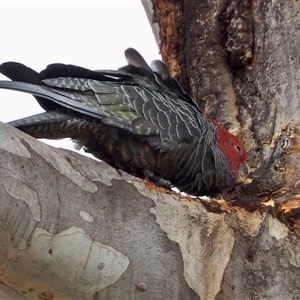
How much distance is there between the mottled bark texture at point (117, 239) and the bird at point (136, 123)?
0.39 meters

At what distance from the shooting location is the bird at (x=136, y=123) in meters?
2.71

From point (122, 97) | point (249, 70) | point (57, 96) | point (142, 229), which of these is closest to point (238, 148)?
point (249, 70)

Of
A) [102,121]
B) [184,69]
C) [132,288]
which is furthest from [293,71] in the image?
[132,288]

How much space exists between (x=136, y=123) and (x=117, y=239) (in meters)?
0.77

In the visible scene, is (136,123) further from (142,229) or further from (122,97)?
(142,229)

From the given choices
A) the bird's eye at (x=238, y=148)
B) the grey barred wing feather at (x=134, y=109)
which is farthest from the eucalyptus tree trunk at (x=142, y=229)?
the grey barred wing feather at (x=134, y=109)

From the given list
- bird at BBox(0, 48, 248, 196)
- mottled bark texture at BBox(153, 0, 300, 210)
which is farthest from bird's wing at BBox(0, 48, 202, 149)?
mottled bark texture at BBox(153, 0, 300, 210)

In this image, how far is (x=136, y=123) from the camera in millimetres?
2781

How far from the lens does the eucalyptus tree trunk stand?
1.97 metres

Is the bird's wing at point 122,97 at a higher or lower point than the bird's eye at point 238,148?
higher

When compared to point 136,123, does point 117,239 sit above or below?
below

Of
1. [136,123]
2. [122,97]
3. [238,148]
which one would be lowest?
[238,148]

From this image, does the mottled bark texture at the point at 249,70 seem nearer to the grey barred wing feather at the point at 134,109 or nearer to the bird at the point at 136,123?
the bird at the point at 136,123

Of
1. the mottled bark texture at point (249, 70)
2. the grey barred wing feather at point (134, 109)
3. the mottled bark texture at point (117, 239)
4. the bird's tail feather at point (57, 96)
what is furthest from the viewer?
the mottled bark texture at point (249, 70)
